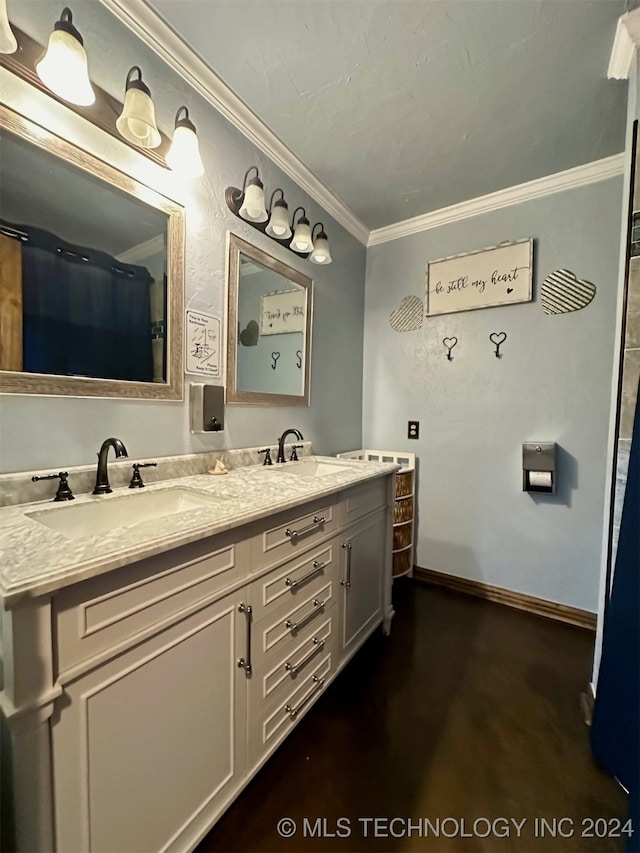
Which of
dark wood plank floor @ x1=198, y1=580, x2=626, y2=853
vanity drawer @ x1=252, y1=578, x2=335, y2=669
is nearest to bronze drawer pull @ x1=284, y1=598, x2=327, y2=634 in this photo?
vanity drawer @ x1=252, y1=578, x2=335, y2=669

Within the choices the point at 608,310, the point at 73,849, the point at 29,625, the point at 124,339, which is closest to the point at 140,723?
the point at 73,849

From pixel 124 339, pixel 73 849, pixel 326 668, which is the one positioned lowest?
pixel 326 668

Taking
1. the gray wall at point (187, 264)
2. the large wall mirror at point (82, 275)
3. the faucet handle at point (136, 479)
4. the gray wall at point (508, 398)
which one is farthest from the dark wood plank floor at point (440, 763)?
the large wall mirror at point (82, 275)

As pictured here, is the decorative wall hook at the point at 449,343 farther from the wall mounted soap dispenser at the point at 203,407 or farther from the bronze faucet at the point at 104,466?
the bronze faucet at the point at 104,466

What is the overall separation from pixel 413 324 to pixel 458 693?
2.09 meters

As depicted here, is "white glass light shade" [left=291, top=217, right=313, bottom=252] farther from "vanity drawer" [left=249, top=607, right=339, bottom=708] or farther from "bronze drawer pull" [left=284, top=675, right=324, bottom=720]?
"bronze drawer pull" [left=284, top=675, right=324, bottom=720]

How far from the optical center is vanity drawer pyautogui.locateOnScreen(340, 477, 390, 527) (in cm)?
140

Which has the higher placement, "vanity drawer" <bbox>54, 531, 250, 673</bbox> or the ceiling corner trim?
the ceiling corner trim

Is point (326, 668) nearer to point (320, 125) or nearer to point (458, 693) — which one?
point (458, 693)

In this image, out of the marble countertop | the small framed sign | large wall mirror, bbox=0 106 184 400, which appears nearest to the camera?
the marble countertop

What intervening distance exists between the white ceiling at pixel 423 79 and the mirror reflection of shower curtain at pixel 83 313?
896 millimetres

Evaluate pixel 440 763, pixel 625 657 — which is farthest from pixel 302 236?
pixel 440 763

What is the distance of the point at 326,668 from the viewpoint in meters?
1.33

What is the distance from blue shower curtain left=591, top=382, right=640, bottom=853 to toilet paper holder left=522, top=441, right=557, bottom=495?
0.85 m
